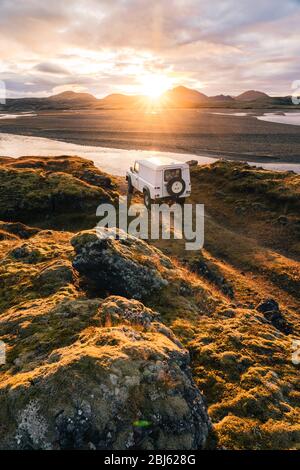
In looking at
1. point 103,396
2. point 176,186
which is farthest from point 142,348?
point 176,186

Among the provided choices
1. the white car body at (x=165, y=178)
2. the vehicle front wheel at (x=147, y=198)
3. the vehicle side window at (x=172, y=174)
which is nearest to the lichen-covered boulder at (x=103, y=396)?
the white car body at (x=165, y=178)

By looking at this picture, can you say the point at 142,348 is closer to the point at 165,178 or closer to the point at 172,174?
the point at 165,178

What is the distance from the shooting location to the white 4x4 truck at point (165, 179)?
25.4m

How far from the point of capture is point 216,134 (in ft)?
279

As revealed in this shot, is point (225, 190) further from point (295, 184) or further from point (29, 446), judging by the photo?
point (29, 446)

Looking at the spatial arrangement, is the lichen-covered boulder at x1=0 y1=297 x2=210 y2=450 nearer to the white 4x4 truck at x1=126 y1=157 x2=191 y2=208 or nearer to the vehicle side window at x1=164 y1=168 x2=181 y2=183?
the white 4x4 truck at x1=126 y1=157 x2=191 y2=208

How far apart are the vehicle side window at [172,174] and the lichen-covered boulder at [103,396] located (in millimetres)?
18441

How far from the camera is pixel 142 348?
7406 millimetres

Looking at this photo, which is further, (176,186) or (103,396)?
(176,186)

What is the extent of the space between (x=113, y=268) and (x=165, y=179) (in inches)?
582

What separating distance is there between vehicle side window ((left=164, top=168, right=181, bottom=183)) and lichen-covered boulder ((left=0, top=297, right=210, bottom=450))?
1844 centimetres

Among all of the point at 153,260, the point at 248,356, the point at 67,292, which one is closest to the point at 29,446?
the point at 67,292

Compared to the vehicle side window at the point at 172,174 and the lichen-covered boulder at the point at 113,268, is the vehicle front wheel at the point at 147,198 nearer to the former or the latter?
the vehicle side window at the point at 172,174

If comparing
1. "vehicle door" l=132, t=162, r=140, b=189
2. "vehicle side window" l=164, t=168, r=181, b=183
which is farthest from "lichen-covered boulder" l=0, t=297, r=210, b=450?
"vehicle door" l=132, t=162, r=140, b=189
